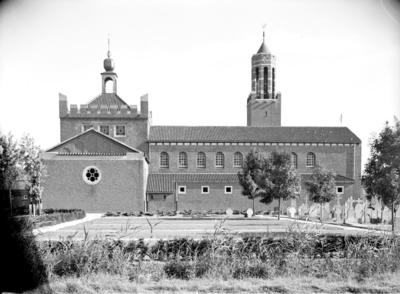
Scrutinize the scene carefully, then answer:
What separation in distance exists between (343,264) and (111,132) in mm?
41132

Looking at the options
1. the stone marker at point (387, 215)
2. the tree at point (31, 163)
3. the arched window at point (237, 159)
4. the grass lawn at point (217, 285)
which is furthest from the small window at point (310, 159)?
the grass lawn at point (217, 285)

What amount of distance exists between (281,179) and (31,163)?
21.8m

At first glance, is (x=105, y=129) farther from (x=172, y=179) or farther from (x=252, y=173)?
(x=252, y=173)

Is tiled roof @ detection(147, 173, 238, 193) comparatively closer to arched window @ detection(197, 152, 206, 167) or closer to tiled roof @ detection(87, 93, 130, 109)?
arched window @ detection(197, 152, 206, 167)

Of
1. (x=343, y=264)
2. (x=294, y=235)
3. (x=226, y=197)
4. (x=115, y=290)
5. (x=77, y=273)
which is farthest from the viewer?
(x=226, y=197)

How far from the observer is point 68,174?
135 feet

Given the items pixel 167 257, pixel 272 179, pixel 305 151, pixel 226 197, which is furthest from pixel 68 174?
pixel 167 257

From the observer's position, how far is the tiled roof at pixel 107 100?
50656 mm

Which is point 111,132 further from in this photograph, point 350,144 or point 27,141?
point 350,144

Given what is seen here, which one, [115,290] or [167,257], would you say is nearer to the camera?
[115,290]

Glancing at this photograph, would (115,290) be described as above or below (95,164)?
below

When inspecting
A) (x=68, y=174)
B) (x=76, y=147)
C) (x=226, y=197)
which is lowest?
(x=226, y=197)

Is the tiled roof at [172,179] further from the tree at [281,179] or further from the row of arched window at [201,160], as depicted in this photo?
the tree at [281,179]

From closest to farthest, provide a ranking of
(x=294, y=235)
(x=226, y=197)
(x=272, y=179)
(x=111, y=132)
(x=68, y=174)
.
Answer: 1. (x=294, y=235)
2. (x=272, y=179)
3. (x=68, y=174)
4. (x=226, y=197)
5. (x=111, y=132)
